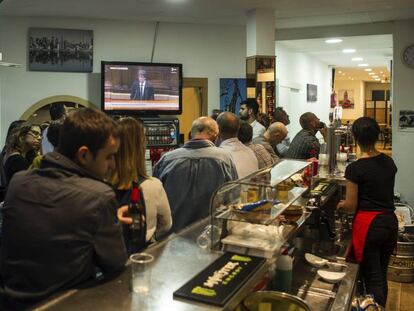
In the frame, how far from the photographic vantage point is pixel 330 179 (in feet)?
11.5

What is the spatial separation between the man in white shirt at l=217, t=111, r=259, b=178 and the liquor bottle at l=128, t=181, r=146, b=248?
1820 mm

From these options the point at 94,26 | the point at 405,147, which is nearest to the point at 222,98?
the point at 94,26

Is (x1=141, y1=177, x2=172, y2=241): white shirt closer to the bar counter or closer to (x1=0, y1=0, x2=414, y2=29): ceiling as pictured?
the bar counter

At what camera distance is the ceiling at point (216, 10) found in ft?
18.3

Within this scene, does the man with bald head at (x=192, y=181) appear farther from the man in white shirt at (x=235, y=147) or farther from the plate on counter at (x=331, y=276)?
the plate on counter at (x=331, y=276)

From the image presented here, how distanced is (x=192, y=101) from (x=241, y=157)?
3670mm

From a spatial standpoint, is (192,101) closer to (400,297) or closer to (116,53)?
(116,53)

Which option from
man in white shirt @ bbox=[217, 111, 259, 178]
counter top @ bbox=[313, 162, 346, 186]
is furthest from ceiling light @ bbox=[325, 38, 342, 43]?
man in white shirt @ bbox=[217, 111, 259, 178]

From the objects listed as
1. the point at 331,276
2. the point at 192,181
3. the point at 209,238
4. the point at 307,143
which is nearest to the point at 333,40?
the point at 307,143

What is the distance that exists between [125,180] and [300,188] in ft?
3.62

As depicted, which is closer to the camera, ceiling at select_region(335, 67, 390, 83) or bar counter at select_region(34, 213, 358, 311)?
bar counter at select_region(34, 213, 358, 311)

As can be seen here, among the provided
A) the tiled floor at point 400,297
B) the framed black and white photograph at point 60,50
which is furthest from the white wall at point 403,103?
the framed black and white photograph at point 60,50

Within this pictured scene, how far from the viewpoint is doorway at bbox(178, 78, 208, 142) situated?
7070mm

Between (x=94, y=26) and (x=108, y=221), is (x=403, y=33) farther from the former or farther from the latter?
(x=108, y=221)
